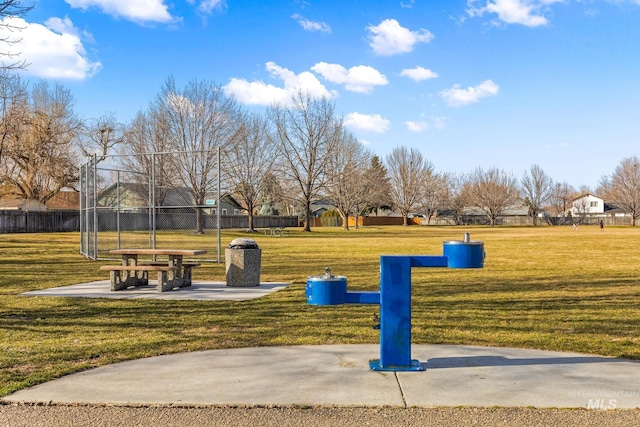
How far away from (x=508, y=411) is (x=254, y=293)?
284 inches

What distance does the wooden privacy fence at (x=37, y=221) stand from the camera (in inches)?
1731

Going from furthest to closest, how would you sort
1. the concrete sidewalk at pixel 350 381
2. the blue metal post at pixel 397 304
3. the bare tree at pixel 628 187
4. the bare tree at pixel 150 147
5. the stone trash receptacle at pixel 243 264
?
the bare tree at pixel 628 187, the bare tree at pixel 150 147, the stone trash receptacle at pixel 243 264, the blue metal post at pixel 397 304, the concrete sidewalk at pixel 350 381

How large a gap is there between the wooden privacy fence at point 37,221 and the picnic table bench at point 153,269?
37.4 m

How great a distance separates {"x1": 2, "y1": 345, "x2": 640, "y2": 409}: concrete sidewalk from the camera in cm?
441

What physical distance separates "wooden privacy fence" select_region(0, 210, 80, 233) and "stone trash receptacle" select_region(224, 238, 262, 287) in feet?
127

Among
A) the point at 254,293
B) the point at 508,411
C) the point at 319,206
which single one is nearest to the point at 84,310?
the point at 254,293

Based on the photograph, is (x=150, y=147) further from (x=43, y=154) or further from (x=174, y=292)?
(x=174, y=292)

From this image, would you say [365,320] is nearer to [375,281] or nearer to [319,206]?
[375,281]

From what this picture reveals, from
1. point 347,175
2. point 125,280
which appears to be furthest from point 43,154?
point 125,280

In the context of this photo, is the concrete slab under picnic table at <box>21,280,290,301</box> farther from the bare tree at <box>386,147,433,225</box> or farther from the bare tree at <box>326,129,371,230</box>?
the bare tree at <box>386,147,433,225</box>

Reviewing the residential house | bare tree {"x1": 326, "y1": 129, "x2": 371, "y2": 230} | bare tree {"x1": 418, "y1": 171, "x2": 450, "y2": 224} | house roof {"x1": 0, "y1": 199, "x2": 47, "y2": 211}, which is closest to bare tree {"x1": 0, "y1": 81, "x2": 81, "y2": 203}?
house roof {"x1": 0, "y1": 199, "x2": 47, "y2": 211}

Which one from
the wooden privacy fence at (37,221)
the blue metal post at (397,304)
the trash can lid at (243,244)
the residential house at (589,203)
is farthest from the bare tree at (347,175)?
the residential house at (589,203)

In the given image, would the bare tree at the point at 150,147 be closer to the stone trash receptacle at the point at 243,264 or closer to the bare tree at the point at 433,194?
the stone trash receptacle at the point at 243,264

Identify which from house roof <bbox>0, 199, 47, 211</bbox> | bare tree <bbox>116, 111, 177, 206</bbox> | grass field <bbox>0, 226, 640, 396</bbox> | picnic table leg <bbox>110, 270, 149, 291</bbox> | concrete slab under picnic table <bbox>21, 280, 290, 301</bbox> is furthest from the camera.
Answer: house roof <bbox>0, 199, 47, 211</bbox>
